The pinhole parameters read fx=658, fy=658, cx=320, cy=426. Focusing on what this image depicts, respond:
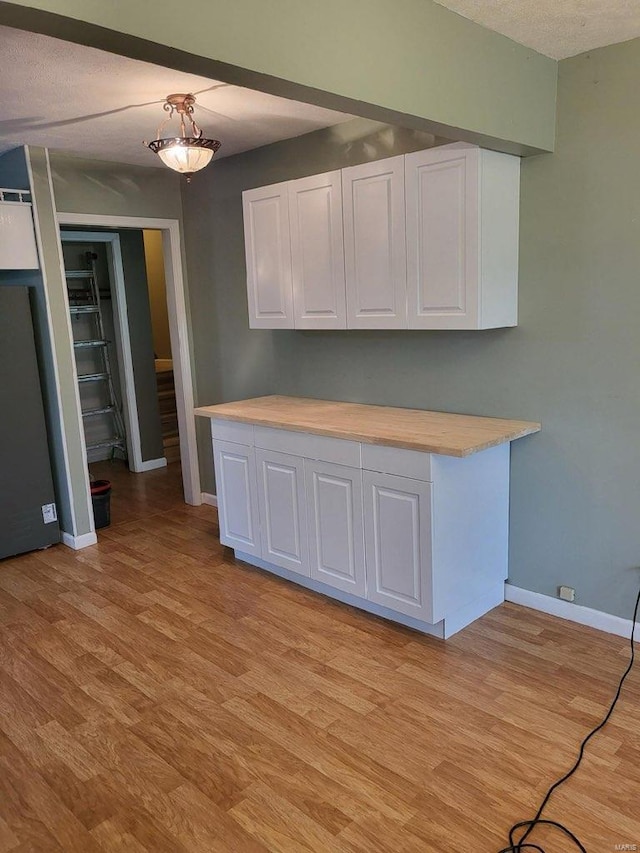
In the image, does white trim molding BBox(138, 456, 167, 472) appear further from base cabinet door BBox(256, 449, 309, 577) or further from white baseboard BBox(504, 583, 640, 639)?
white baseboard BBox(504, 583, 640, 639)

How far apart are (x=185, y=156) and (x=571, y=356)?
1877 mm

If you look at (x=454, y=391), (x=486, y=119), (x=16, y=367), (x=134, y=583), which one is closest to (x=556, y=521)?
(x=454, y=391)

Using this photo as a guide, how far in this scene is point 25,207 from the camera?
3.83 m

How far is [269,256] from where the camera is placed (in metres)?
3.67

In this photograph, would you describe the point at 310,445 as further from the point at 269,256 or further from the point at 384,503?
the point at 269,256

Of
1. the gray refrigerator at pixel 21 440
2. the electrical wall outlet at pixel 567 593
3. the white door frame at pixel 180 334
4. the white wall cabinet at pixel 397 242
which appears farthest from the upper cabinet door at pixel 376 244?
the gray refrigerator at pixel 21 440

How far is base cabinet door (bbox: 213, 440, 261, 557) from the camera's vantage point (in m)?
3.63

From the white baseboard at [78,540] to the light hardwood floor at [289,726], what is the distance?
673mm

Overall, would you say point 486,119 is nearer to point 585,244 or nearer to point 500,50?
point 500,50

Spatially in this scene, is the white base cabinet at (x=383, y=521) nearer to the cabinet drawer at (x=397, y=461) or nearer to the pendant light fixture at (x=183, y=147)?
the cabinet drawer at (x=397, y=461)

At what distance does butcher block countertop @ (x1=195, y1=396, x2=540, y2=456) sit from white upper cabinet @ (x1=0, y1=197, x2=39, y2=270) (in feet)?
4.50

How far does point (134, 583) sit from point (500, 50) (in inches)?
122

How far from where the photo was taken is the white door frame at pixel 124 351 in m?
5.93

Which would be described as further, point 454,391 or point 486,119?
point 454,391
